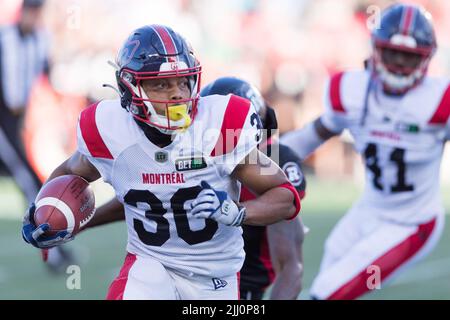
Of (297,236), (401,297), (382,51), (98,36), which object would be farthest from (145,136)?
(98,36)

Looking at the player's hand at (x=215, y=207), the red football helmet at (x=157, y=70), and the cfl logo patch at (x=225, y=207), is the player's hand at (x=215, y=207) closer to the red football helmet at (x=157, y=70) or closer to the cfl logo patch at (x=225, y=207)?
the cfl logo patch at (x=225, y=207)

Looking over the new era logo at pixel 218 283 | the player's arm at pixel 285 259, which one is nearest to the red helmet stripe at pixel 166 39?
the new era logo at pixel 218 283

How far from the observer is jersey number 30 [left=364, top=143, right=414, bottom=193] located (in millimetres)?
5363

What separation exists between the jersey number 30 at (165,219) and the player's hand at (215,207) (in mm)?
188

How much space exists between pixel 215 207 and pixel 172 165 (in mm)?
325

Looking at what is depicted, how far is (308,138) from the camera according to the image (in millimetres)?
5469

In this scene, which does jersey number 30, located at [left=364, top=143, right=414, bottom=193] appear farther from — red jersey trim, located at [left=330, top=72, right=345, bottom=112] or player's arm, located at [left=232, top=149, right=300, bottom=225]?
player's arm, located at [left=232, top=149, right=300, bottom=225]

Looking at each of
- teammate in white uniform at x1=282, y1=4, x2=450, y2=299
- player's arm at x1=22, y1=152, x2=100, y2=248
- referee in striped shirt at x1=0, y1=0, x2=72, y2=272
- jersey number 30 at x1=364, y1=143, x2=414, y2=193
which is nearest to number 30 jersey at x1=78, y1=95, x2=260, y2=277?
player's arm at x1=22, y1=152, x2=100, y2=248

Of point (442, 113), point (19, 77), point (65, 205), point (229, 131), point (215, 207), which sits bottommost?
point (19, 77)

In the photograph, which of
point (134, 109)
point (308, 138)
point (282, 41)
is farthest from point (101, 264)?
point (282, 41)

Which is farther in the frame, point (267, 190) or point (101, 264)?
point (101, 264)

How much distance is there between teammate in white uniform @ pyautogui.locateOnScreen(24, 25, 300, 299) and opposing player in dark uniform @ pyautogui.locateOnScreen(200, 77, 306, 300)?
533 mm

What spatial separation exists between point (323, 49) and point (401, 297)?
6251mm

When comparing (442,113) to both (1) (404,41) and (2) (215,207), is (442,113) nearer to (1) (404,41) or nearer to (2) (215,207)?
(1) (404,41)
